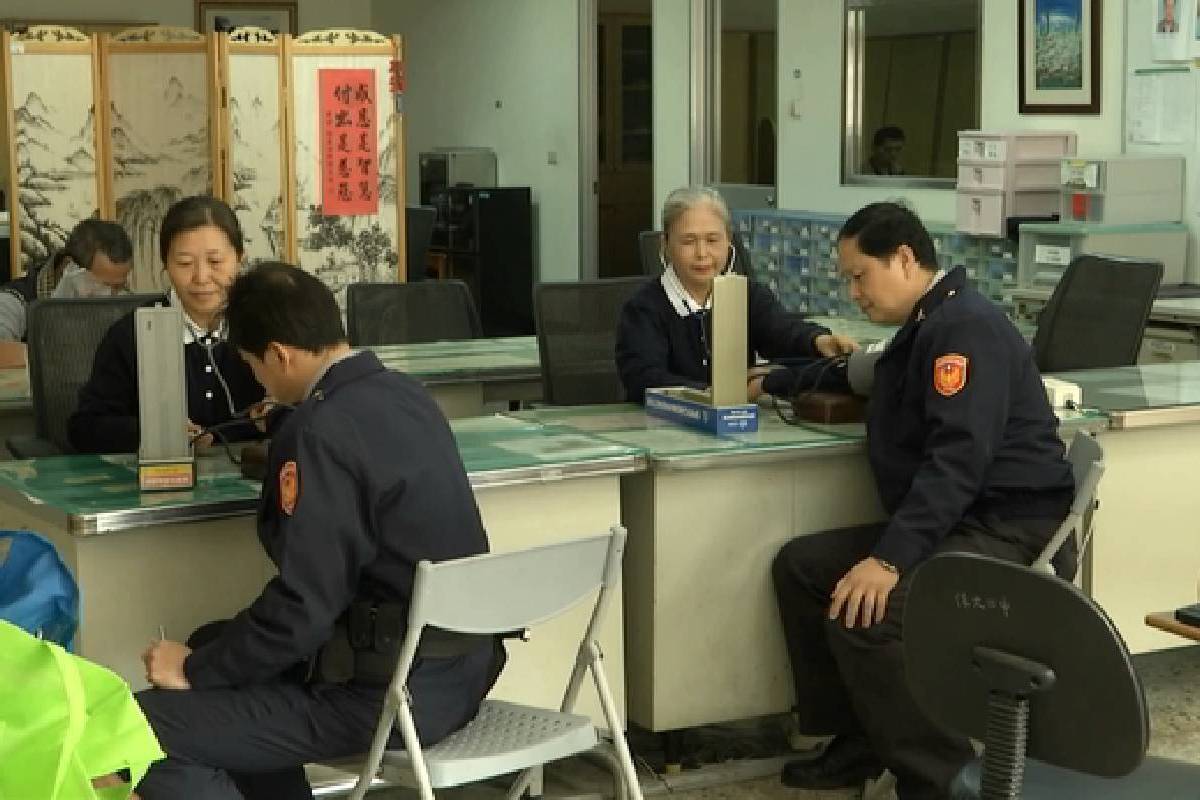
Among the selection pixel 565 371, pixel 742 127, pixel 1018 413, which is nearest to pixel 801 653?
pixel 1018 413

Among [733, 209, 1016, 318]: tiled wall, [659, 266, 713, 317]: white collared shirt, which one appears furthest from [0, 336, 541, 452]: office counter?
[733, 209, 1016, 318]: tiled wall

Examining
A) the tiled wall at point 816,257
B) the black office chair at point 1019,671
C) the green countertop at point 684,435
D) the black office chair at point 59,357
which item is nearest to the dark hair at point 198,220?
the black office chair at point 59,357

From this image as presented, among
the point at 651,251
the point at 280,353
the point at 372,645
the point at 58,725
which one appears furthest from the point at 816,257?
the point at 58,725

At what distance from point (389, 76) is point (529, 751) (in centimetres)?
511

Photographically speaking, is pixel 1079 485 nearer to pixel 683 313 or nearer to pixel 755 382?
pixel 755 382

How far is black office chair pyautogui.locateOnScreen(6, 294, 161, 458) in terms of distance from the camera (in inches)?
175

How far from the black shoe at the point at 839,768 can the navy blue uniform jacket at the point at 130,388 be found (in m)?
1.39

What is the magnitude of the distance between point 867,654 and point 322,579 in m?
1.24

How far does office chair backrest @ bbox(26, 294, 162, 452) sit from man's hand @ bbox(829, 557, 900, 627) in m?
1.87

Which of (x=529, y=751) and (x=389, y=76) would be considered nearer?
(x=529, y=751)

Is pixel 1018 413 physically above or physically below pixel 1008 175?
below

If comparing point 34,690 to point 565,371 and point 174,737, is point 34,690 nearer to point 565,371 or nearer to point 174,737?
point 174,737

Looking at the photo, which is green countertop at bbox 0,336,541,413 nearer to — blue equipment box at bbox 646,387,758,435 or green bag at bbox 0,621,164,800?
blue equipment box at bbox 646,387,758,435

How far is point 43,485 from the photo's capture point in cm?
337
